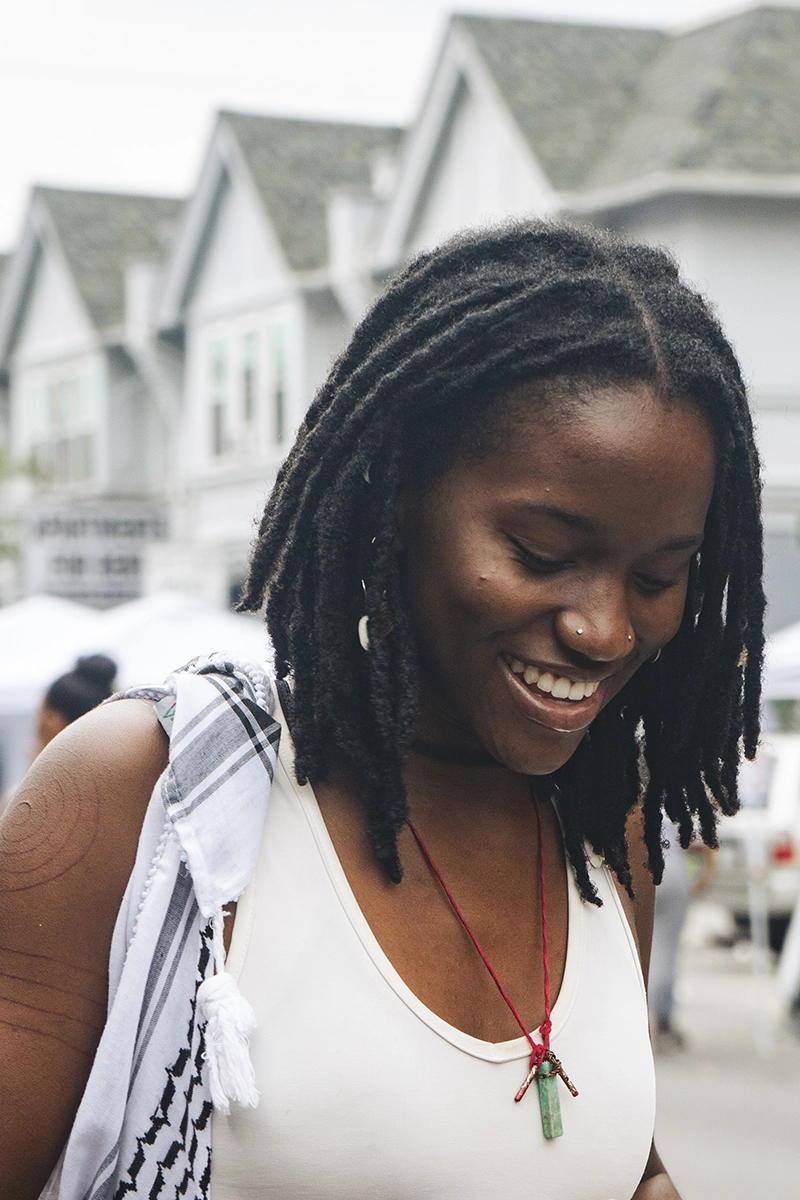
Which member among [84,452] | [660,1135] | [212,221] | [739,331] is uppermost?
[212,221]

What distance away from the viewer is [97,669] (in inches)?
241

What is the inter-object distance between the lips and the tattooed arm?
383 millimetres

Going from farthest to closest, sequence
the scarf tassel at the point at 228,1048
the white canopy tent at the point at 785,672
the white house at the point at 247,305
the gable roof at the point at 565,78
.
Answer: the white house at the point at 247,305, the gable roof at the point at 565,78, the white canopy tent at the point at 785,672, the scarf tassel at the point at 228,1048

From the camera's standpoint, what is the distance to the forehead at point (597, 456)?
5.55ft

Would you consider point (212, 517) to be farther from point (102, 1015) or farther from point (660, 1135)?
point (102, 1015)

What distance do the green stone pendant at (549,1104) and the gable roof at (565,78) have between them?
56.8 ft

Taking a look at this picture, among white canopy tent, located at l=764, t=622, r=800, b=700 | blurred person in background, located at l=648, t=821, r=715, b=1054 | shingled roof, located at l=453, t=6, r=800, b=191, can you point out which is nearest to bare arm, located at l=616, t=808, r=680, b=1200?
white canopy tent, located at l=764, t=622, r=800, b=700

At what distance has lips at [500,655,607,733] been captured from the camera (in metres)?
1.75

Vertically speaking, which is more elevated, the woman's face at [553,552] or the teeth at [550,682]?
the woman's face at [553,552]

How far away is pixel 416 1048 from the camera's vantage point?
168 centimetres

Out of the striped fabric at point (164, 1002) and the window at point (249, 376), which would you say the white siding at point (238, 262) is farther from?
the striped fabric at point (164, 1002)

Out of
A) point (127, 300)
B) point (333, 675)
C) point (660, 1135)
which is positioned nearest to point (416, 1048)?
point (333, 675)

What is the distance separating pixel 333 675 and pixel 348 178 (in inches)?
922

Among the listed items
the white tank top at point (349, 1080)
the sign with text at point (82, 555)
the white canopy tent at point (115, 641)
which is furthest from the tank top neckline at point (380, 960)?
the sign with text at point (82, 555)
